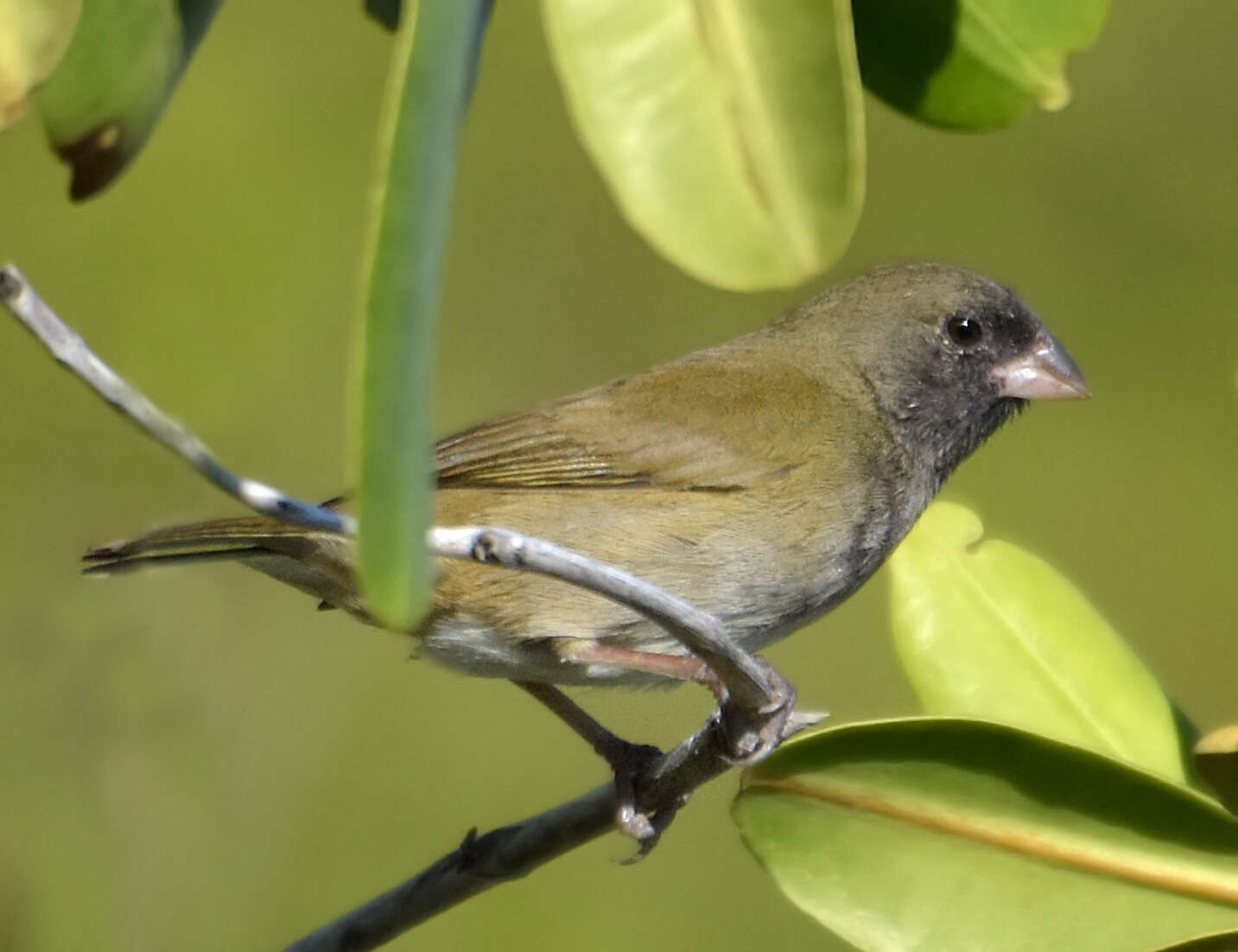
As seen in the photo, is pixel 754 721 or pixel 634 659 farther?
pixel 634 659

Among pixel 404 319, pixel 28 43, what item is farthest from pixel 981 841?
pixel 28 43

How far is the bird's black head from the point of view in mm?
2604

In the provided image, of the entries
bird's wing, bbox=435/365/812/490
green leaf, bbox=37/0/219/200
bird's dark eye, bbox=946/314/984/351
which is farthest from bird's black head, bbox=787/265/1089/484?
green leaf, bbox=37/0/219/200

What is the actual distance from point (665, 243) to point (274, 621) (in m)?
2.32

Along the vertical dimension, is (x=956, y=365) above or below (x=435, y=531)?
below

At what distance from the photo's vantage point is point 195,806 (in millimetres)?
3008

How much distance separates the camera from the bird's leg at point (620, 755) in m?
1.98

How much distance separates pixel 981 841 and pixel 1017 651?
26 centimetres

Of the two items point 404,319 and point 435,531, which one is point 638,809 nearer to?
point 435,531

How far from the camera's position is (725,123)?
1242 mm

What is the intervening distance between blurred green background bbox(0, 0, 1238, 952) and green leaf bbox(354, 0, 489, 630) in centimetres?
189

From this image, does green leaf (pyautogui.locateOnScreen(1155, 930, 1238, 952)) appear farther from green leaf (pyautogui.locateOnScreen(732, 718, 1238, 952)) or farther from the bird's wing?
the bird's wing

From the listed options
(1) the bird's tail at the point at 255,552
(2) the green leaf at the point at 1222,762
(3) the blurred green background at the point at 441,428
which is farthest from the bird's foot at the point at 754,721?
(3) the blurred green background at the point at 441,428

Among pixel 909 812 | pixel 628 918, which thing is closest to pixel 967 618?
pixel 909 812
